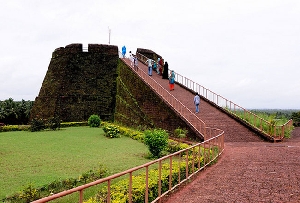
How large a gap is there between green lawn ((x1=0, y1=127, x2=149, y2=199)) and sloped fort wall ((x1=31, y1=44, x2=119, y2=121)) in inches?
300

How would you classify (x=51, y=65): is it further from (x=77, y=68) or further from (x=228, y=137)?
(x=228, y=137)

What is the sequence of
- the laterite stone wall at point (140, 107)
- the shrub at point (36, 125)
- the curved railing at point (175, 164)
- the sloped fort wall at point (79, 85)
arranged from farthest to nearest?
the sloped fort wall at point (79, 85) < the shrub at point (36, 125) < the laterite stone wall at point (140, 107) < the curved railing at point (175, 164)

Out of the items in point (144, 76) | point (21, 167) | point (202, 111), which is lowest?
point (21, 167)

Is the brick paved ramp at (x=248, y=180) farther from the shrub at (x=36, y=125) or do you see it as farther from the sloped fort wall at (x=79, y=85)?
the sloped fort wall at (x=79, y=85)

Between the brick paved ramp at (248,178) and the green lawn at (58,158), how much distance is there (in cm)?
238

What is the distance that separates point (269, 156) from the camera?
8727mm

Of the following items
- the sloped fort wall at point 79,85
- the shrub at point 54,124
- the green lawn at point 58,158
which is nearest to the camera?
the green lawn at point 58,158

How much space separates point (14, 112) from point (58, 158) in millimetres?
14540

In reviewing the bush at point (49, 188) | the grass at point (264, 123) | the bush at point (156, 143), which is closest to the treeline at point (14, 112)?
the grass at point (264, 123)

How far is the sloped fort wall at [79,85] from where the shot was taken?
20.7 meters

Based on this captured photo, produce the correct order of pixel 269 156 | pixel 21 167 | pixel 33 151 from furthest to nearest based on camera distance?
1. pixel 33 151
2. pixel 269 156
3. pixel 21 167

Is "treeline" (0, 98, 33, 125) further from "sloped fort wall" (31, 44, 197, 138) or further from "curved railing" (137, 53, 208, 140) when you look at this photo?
"curved railing" (137, 53, 208, 140)

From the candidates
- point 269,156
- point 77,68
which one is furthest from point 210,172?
point 77,68

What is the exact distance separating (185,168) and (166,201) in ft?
5.26
